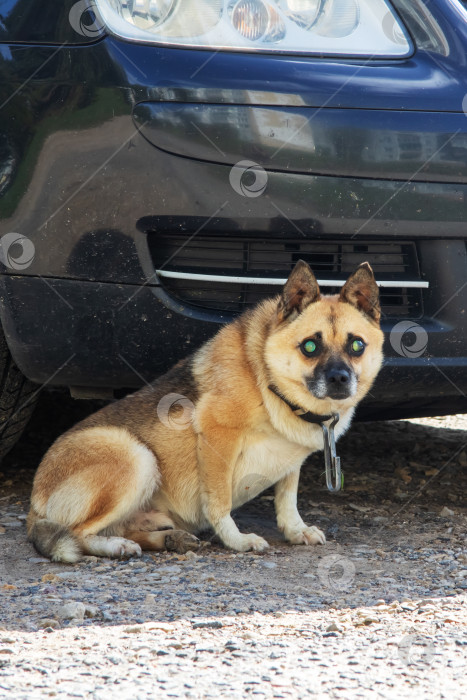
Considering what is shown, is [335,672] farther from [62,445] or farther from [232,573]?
[62,445]

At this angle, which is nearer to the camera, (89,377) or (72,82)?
(72,82)

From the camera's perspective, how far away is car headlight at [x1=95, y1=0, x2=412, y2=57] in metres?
3.05

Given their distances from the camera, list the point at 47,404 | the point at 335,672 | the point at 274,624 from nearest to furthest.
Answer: the point at 335,672 → the point at 274,624 → the point at 47,404

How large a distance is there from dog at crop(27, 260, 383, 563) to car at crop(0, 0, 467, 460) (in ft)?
0.48

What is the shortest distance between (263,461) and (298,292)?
0.64 metres

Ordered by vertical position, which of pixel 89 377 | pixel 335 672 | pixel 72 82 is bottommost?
pixel 335 672

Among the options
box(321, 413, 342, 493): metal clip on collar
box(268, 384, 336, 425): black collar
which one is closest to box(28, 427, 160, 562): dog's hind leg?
box(268, 384, 336, 425): black collar

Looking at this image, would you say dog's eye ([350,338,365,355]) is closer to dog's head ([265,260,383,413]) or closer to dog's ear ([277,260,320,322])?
dog's head ([265,260,383,413])

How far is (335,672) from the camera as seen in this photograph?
7.04 ft

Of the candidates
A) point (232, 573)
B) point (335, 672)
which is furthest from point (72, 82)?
point (335, 672)

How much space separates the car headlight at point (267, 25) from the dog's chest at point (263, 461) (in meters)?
1.37

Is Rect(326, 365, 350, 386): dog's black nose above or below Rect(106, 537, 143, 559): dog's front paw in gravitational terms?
above

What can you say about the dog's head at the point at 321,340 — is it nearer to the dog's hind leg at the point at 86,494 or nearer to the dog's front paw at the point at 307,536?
the dog's front paw at the point at 307,536

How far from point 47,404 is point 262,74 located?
287 cm
